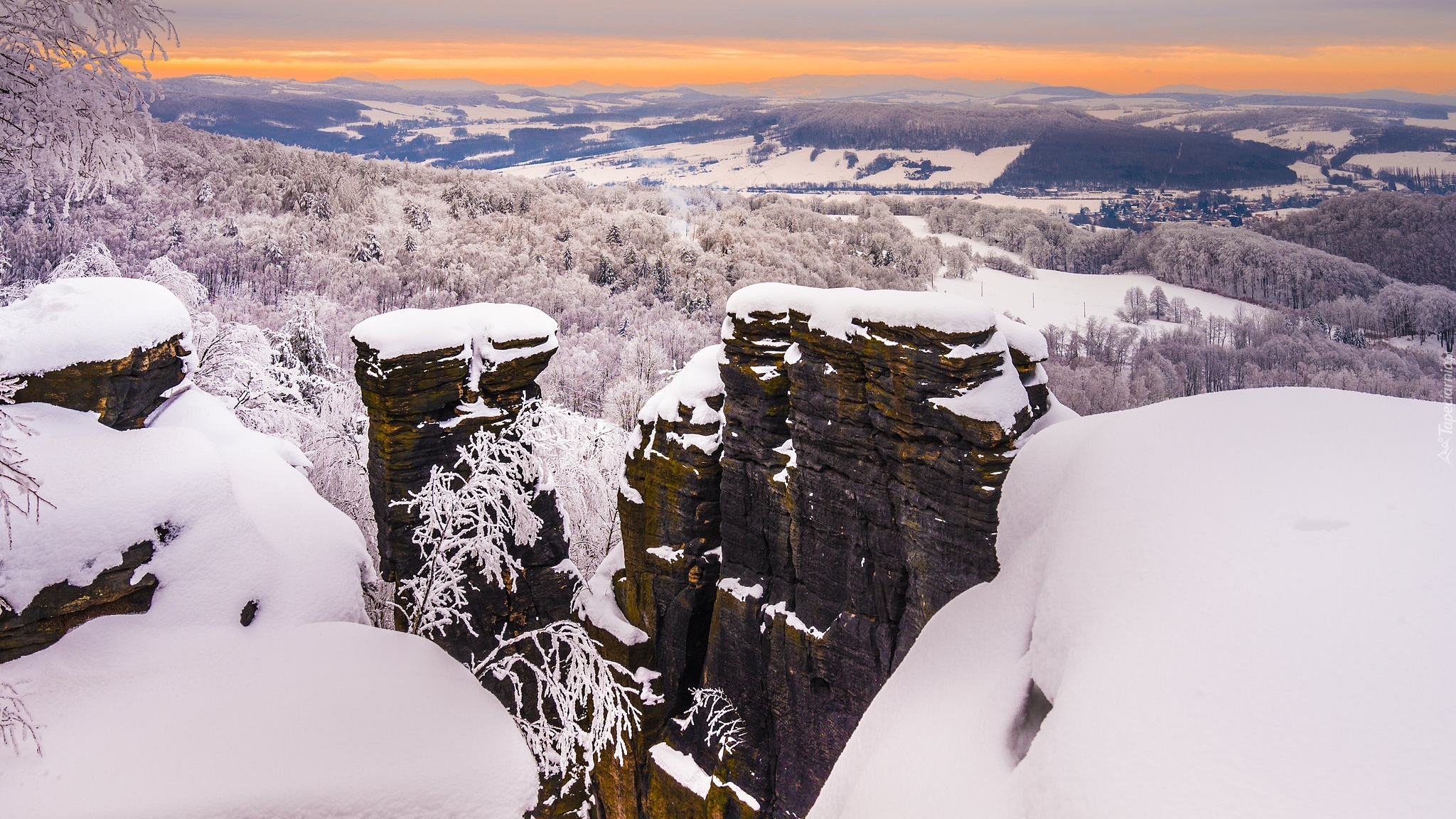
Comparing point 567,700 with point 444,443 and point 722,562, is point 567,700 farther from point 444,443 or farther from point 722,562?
point 444,443

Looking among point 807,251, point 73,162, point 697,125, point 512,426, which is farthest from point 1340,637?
point 697,125

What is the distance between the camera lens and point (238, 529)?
11312 mm

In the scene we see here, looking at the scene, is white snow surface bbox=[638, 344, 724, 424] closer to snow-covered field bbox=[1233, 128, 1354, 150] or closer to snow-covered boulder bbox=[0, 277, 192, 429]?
snow-covered boulder bbox=[0, 277, 192, 429]

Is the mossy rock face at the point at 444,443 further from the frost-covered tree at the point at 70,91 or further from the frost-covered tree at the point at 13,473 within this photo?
the frost-covered tree at the point at 70,91

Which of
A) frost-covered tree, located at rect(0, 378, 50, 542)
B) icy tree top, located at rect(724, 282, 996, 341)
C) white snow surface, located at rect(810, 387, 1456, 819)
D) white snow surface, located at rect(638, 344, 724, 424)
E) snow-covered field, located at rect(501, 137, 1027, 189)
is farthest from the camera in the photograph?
snow-covered field, located at rect(501, 137, 1027, 189)

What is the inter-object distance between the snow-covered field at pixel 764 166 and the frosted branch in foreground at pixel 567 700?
30519 mm

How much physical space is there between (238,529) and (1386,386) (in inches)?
1116

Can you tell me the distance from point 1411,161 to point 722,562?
28.1 metres

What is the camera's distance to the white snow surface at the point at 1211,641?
15.0ft

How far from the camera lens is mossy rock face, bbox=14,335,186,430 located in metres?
11.2

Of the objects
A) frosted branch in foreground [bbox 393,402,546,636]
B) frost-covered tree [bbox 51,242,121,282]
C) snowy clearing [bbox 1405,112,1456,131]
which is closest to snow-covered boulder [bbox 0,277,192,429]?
frosted branch in foreground [bbox 393,402,546,636]

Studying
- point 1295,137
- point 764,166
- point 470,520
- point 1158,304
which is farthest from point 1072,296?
point 470,520

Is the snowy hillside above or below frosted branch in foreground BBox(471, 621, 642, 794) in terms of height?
above

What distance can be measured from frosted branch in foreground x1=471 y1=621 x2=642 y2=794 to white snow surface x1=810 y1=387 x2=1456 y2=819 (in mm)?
4475
